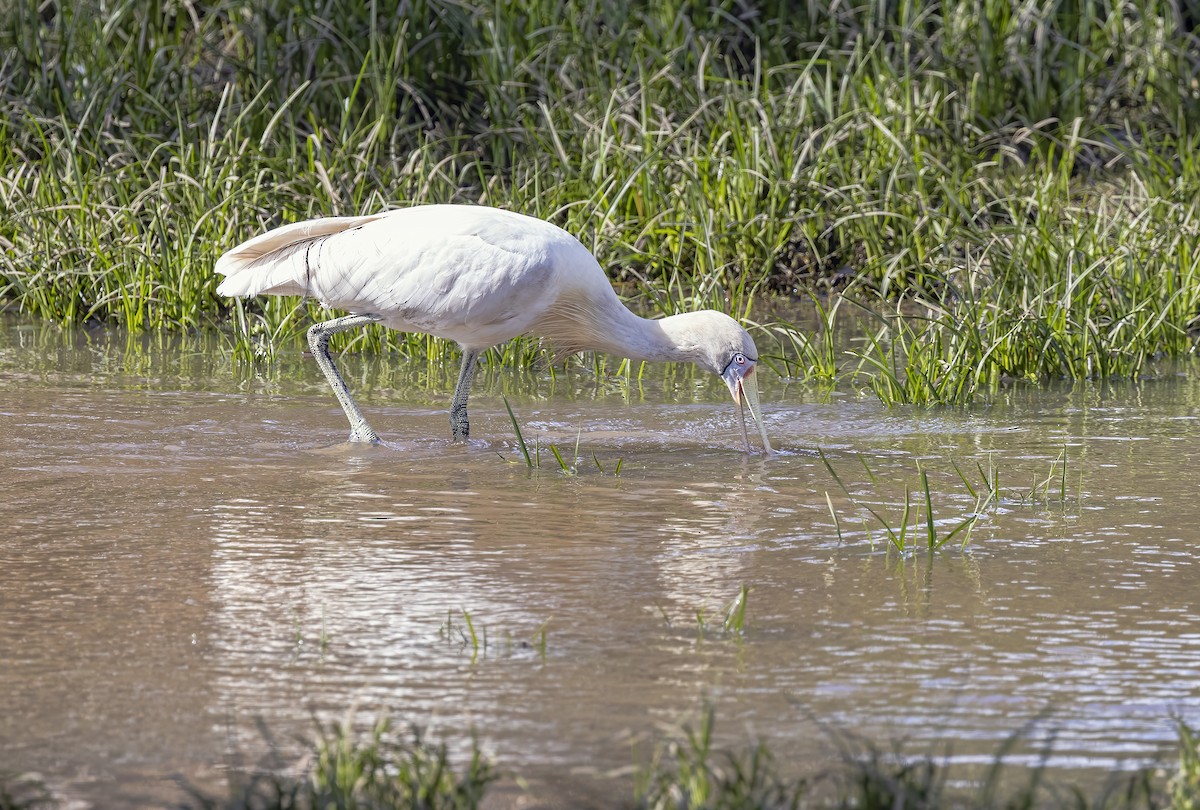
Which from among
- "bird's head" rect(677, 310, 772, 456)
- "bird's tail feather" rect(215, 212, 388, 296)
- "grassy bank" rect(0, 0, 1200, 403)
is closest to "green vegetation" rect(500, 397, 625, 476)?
"bird's head" rect(677, 310, 772, 456)

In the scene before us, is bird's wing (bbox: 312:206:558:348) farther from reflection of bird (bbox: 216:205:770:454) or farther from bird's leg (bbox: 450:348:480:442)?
bird's leg (bbox: 450:348:480:442)

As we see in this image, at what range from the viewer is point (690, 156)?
30.5 ft

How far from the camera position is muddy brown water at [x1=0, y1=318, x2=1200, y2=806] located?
307cm

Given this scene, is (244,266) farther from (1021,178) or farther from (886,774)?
(1021,178)

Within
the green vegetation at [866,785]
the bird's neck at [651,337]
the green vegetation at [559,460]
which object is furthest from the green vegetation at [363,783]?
the bird's neck at [651,337]

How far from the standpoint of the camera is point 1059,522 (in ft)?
15.3

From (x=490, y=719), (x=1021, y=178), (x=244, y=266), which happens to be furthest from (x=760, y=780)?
(x=1021, y=178)

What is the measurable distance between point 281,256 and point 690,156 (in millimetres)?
3636

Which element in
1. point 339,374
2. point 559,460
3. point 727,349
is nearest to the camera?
point 559,460

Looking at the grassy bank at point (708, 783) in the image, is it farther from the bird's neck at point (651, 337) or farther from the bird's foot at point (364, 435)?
the bird's neck at point (651, 337)

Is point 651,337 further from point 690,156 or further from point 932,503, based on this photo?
point 690,156

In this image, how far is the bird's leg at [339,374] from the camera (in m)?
5.89

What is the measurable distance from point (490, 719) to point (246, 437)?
9.93 ft

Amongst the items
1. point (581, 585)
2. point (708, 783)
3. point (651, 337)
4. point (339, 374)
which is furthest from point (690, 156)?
point (708, 783)
